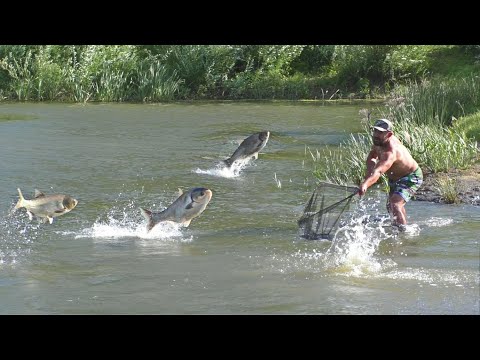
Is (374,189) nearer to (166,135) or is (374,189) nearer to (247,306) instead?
(247,306)

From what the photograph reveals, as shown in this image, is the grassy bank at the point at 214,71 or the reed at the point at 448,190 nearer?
the reed at the point at 448,190

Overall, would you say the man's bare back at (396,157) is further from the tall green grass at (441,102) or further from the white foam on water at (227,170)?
the tall green grass at (441,102)

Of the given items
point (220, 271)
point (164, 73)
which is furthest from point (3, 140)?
point (220, 271)

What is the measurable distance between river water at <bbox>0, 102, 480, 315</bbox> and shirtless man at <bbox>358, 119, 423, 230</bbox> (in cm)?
38

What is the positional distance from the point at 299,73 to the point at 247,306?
24.1 meters

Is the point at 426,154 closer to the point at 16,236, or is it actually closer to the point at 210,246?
the point at 210,246

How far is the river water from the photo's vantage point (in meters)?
9.95

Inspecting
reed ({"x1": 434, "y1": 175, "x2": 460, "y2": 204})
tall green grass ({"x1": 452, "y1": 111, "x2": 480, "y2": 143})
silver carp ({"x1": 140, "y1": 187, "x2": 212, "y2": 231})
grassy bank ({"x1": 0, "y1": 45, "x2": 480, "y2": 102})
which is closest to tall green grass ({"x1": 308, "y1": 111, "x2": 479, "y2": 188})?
reed ({"x1": 434, "y1": 175, "x2": 460, "y2": 204})

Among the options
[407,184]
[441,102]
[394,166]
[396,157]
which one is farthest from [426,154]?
[441,102]

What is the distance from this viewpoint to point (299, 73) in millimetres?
33188

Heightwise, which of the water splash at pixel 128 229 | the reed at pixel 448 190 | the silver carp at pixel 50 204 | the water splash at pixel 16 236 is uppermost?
the reed at pixel 448 190

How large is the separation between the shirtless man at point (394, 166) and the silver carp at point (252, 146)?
4048 millimetres

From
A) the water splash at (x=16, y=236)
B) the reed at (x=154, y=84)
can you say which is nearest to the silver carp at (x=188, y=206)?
the water splash at (x=16, y=236)

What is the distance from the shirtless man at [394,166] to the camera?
12.6 m
